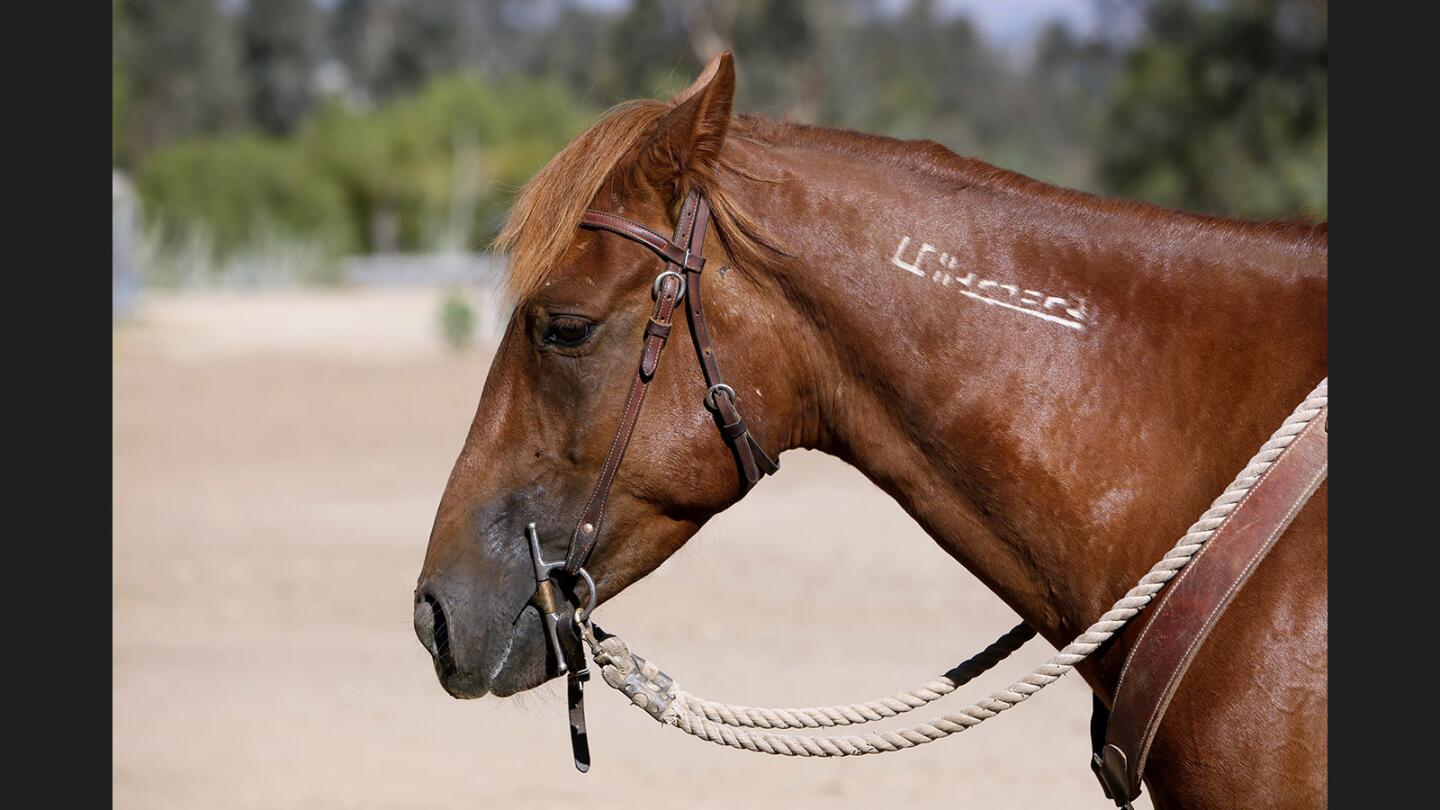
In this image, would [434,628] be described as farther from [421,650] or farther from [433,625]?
[421,650]

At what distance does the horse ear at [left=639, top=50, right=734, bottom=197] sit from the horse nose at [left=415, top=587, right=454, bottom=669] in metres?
0.89

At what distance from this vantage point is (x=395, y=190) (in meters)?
45.6

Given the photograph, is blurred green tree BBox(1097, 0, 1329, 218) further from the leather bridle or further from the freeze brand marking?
the leather bridle

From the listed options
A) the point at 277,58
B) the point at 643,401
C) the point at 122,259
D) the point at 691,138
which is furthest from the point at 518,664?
the point at 277,58

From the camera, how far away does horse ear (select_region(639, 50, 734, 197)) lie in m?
2.47

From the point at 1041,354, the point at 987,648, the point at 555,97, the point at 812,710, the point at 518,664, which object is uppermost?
the point at 1041,354

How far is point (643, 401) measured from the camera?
2.49 m

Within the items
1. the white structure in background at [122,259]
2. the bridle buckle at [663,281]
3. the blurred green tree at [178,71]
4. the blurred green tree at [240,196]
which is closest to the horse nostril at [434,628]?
the bridle buckle at [663,281]

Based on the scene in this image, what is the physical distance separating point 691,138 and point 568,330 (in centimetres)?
42

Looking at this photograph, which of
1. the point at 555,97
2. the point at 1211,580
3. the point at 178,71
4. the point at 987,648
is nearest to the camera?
the point at 1211,580

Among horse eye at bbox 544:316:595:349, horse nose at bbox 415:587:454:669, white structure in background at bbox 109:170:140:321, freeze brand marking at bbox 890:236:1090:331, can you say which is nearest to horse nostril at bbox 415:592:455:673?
horse nose at bbox 415:587:454:669

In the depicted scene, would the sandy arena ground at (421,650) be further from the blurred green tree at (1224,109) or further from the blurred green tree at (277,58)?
the blurred green tree at (277,58)

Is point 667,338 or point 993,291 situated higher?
point 993,291

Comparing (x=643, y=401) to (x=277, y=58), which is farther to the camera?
(x=277, y=58)
